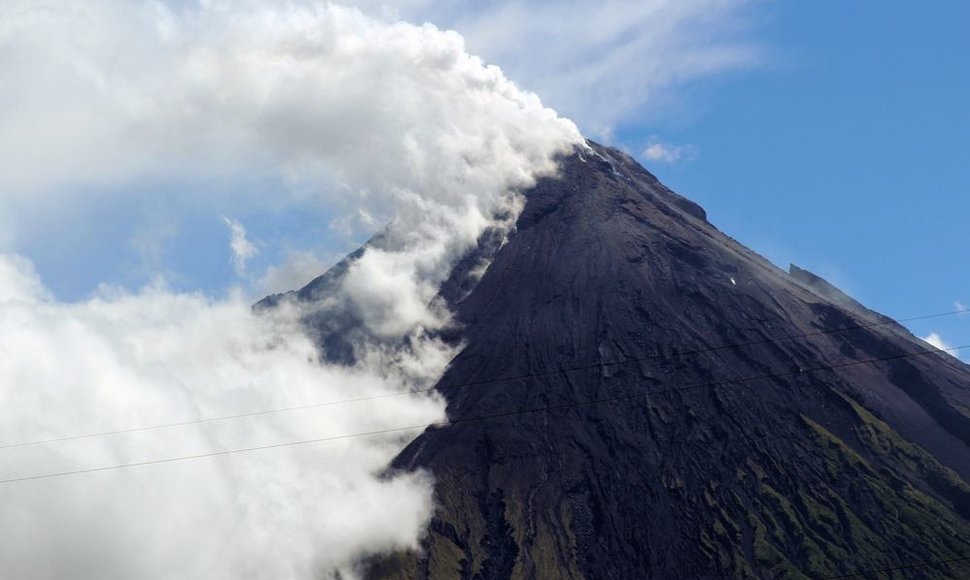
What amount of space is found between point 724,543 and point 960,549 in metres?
41.4

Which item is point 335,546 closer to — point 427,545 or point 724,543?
point 427,545

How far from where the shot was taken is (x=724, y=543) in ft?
622

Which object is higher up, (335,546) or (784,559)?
(335,546)

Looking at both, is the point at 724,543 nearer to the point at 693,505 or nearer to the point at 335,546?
the point at 693,505

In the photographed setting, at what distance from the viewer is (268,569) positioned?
190 metres

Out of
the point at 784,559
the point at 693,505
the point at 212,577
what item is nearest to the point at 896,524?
the point at 784,559

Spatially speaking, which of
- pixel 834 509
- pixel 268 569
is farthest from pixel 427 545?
pixel 834 509

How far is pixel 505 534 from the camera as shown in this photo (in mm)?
195125

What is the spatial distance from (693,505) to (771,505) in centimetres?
1552

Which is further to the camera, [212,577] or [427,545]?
[427,545]

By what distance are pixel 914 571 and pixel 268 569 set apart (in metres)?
113

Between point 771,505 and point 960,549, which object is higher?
point 771,505

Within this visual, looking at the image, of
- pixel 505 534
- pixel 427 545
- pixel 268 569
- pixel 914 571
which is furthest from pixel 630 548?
pixel 268 569

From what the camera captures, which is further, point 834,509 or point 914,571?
point 834,509
